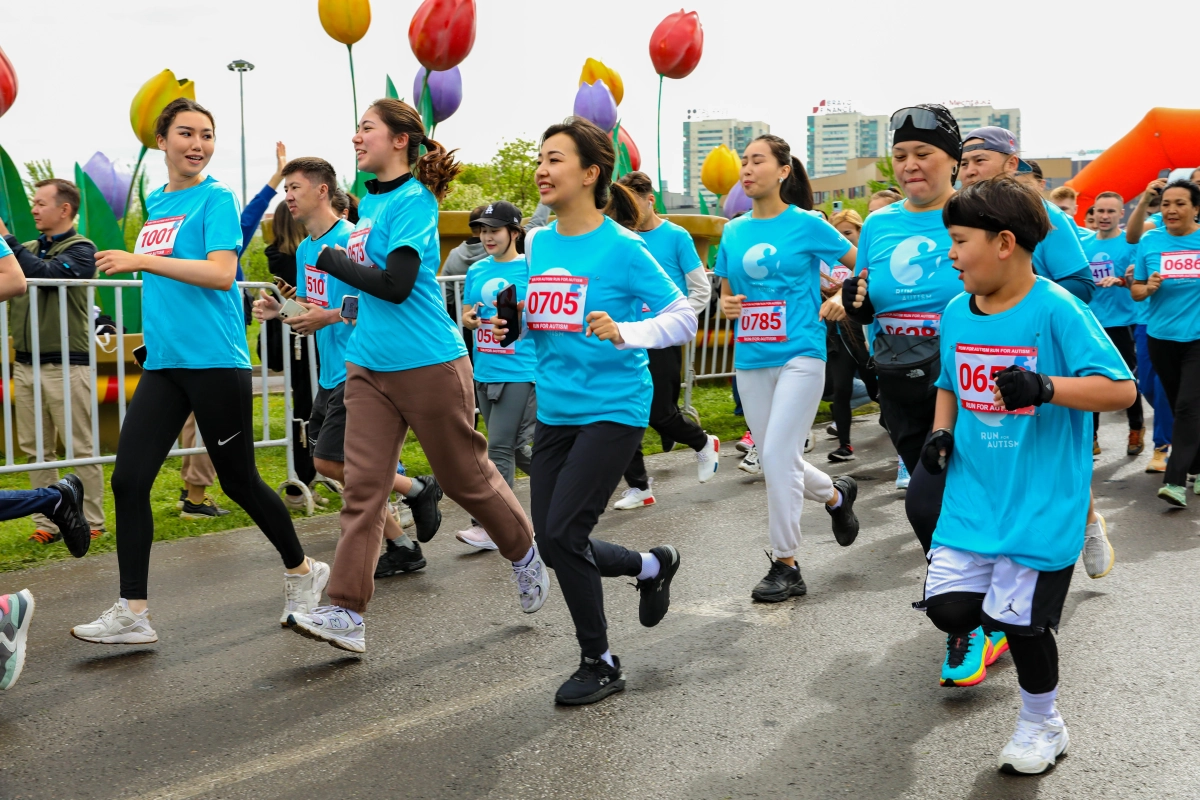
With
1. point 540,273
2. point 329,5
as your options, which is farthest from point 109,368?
point 540,273

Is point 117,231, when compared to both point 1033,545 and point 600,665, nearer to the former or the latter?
point 600,665

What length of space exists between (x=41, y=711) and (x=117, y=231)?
7.26 metres

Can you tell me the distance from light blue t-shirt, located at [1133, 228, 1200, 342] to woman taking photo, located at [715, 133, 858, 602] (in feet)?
11.2

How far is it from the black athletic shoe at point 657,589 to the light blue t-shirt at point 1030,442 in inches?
51.7

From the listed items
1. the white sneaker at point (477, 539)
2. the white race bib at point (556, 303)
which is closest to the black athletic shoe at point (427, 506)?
the white sneaker at point (477, 539)

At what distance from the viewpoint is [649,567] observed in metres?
4.57

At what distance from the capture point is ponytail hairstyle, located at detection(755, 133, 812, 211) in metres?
5.67

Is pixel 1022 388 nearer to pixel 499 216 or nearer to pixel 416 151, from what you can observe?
pixel 416 151

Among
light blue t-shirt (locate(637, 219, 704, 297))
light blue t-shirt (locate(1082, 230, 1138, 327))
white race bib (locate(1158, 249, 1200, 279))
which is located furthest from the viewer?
light blue t-shirt (locate(1082, 230, 1138, 327))

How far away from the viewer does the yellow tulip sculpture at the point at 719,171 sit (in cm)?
1680

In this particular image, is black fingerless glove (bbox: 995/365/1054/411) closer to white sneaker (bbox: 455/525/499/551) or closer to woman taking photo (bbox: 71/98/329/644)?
woman taking photo (bbox: 71/98/329/644)

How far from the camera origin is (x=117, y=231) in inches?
412

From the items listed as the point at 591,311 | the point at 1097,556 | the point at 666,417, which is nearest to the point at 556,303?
the point at 591,311

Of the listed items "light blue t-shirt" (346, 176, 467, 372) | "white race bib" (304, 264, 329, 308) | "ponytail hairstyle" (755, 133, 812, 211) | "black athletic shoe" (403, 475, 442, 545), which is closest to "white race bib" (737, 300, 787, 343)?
"ponytail hairstyle" (755, 133, 812, 211)
